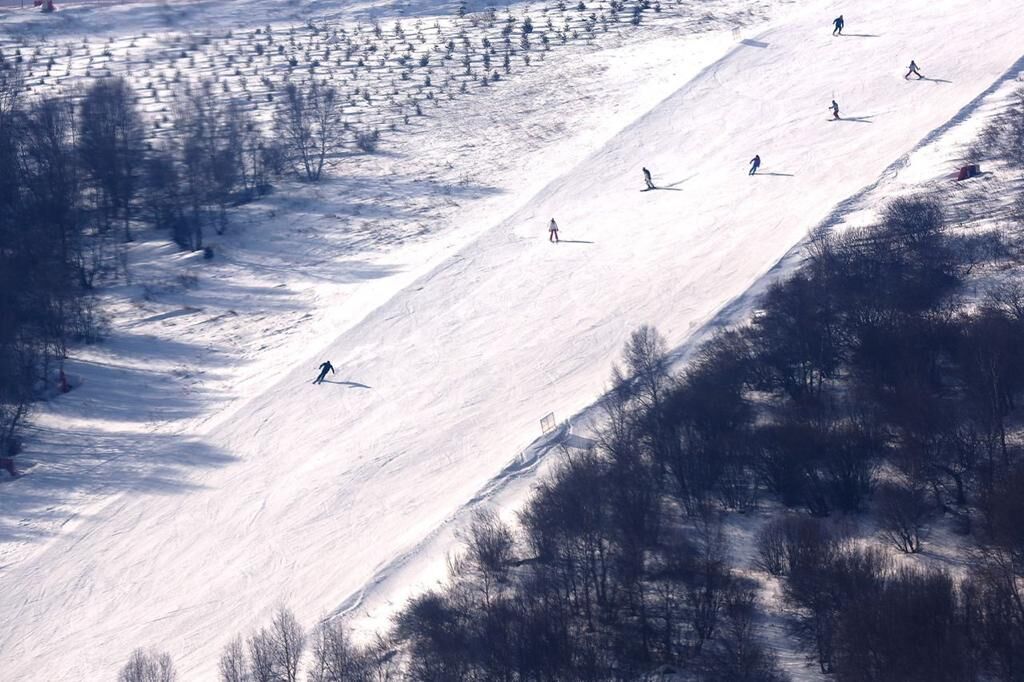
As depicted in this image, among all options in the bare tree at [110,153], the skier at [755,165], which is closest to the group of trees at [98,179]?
the bare tree at [110,153]

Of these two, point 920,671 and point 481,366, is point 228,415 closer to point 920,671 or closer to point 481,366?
point 481,366

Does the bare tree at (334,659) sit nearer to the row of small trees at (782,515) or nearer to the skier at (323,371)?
the row of small trees at (782,515)

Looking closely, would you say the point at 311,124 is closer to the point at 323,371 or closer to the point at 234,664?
the point at 323,371

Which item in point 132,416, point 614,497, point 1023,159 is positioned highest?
point 1023,159

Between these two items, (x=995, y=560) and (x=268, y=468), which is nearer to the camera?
(x=995, y=560)

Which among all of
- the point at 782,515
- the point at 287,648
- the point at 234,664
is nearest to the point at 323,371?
the point at 234,664

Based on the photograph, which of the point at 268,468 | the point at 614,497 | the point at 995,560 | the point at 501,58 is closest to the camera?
the point at 995,560

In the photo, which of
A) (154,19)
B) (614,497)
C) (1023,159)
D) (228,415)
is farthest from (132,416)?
(154,19)
